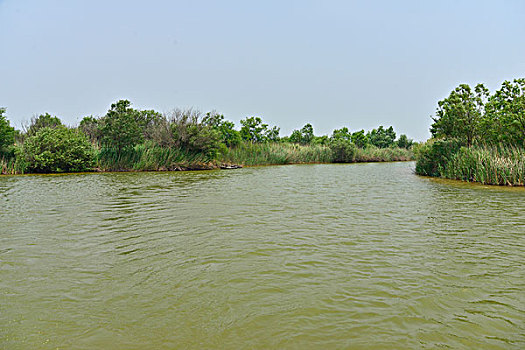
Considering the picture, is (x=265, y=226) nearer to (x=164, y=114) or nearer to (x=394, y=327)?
(x=394, y=327)

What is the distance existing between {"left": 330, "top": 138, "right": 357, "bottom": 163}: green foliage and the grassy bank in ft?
68.1

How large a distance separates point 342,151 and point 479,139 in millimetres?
24369

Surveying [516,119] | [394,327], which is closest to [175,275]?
[394,327]

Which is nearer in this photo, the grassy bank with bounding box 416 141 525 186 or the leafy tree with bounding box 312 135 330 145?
the grassy bank with bounding box 416 141 525 186

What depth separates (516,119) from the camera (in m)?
14.6

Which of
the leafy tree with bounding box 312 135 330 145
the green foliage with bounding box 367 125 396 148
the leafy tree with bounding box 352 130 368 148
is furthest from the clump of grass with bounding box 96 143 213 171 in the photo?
the green foliage with bounding box 367 125 396 148

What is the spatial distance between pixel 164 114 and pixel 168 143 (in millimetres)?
2970

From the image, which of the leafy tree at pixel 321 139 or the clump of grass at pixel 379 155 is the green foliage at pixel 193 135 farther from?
the leafy tree at pixel 321 139

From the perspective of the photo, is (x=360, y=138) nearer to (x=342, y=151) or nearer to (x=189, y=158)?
(x=342, y=151)

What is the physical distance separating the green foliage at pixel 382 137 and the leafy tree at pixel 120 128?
4886cm

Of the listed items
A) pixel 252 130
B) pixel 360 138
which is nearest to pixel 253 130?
pixel 252 130

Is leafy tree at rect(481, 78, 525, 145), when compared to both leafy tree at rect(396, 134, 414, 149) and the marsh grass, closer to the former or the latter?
the marsh grass

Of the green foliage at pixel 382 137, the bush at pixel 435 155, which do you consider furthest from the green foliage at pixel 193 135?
the green foliage at pixel 382 137

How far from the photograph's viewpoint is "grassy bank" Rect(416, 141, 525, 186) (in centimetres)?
1333
